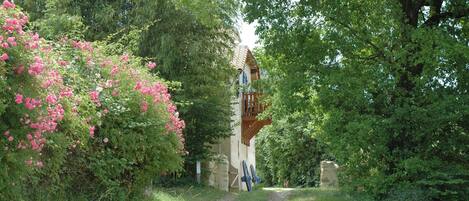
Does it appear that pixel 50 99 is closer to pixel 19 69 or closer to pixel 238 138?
pixel 19 69

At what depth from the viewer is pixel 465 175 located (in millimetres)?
12984

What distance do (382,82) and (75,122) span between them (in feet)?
26.7

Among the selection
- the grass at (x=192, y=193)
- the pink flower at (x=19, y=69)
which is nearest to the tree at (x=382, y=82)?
the grass at (x=192, y=193)

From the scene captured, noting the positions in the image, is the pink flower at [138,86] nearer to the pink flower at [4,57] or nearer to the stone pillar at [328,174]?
the pink flower at [4,57]

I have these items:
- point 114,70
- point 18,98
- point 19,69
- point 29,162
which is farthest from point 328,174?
point 18,98

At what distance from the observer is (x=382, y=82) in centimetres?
1336

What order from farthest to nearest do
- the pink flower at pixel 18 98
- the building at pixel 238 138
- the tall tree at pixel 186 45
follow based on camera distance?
the building at pixel 238 138
the tall tree at pixel 186 45
the pink flower at pixel 18 98

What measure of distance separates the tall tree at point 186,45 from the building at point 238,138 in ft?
5.29

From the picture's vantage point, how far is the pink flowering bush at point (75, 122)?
5727 millimetres

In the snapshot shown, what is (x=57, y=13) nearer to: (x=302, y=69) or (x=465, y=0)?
(x=302, y=69)

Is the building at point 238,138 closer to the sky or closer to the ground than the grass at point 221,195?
closer to the sky

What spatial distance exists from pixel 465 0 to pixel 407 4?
4.47 ft

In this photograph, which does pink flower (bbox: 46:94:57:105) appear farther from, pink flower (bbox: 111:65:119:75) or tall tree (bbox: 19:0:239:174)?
tall tree (bbox: 19:0:239:174)

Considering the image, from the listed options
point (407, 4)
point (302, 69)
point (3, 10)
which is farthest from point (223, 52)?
point (3, 10)
